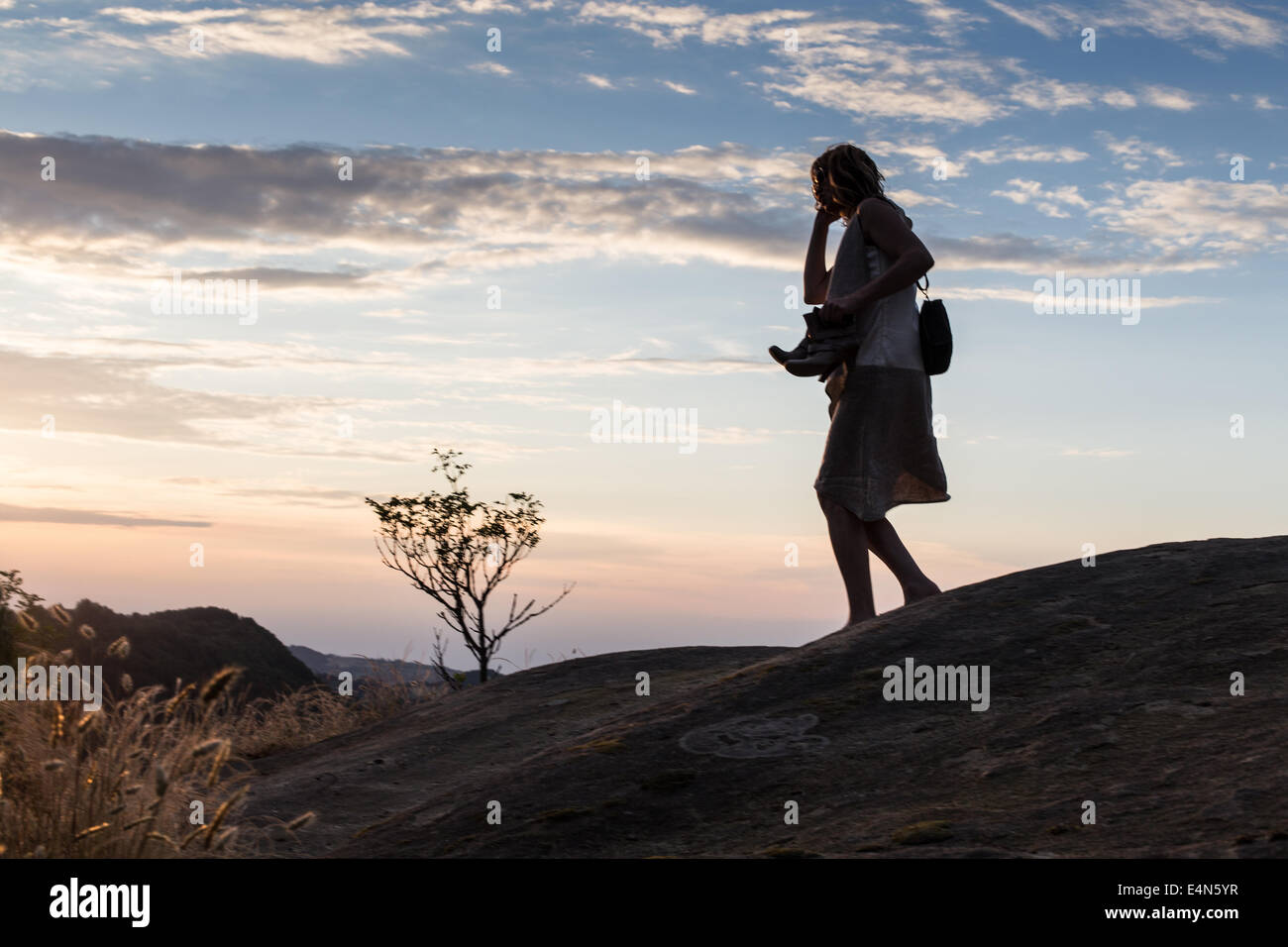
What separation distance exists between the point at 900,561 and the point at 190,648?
39.9 ft

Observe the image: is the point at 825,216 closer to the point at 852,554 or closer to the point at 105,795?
the point at 852,554

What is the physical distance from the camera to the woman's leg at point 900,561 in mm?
7027

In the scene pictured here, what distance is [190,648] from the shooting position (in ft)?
53.6

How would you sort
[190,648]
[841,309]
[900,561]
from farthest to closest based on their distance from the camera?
[190,648], [900,561], [841,309]

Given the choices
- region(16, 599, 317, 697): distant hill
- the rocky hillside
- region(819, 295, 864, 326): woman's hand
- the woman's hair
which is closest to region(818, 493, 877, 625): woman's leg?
the rocky hillside

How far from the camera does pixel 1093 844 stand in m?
3.56

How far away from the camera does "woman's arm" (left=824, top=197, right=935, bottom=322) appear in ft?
22.4

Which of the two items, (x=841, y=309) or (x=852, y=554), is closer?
(x=841, y=309)

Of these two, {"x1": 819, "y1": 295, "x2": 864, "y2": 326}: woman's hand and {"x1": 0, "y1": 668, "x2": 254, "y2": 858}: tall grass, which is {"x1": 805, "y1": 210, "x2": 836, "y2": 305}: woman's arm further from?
{"x1": 0, "y1": 668, "x2": 254, "y2": 858}: tall grass

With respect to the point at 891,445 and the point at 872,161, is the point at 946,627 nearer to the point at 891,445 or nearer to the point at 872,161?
the point at 891,445

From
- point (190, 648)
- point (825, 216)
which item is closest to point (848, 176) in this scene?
point (825, 216)

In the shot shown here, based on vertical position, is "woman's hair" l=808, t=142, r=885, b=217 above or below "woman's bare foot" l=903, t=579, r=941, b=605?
above

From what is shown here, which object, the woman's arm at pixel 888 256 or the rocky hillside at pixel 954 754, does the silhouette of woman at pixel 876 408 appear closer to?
the woman's arm at pixel 888 256
